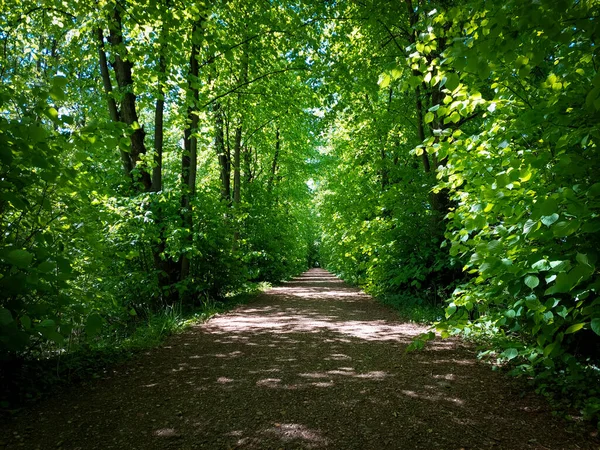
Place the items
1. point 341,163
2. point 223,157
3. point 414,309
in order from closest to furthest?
point 414,309 < point 223,157 < point 341,163

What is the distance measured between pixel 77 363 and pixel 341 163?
15064 mm

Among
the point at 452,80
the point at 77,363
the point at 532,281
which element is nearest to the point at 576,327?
the point at 532,281

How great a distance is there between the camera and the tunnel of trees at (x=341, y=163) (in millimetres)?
2512

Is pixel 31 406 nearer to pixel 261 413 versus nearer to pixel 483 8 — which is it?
pixel 261 413

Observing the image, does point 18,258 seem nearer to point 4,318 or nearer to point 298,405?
point 4,318

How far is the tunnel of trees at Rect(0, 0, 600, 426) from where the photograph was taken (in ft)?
8.24

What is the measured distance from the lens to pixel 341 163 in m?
17.6

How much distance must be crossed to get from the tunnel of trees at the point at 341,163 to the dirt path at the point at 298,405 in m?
0.61

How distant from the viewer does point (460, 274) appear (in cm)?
796

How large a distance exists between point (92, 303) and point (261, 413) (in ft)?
7.73

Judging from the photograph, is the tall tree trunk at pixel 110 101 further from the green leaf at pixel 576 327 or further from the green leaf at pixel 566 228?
the green leaf at pixel 576 327

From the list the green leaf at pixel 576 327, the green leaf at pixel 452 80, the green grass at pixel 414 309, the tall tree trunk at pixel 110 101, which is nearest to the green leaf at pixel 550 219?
the green leaf at pixel 576 327

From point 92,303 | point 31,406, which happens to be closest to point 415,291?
point 92,303

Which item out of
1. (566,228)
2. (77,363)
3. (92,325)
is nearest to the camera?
(566,228)
